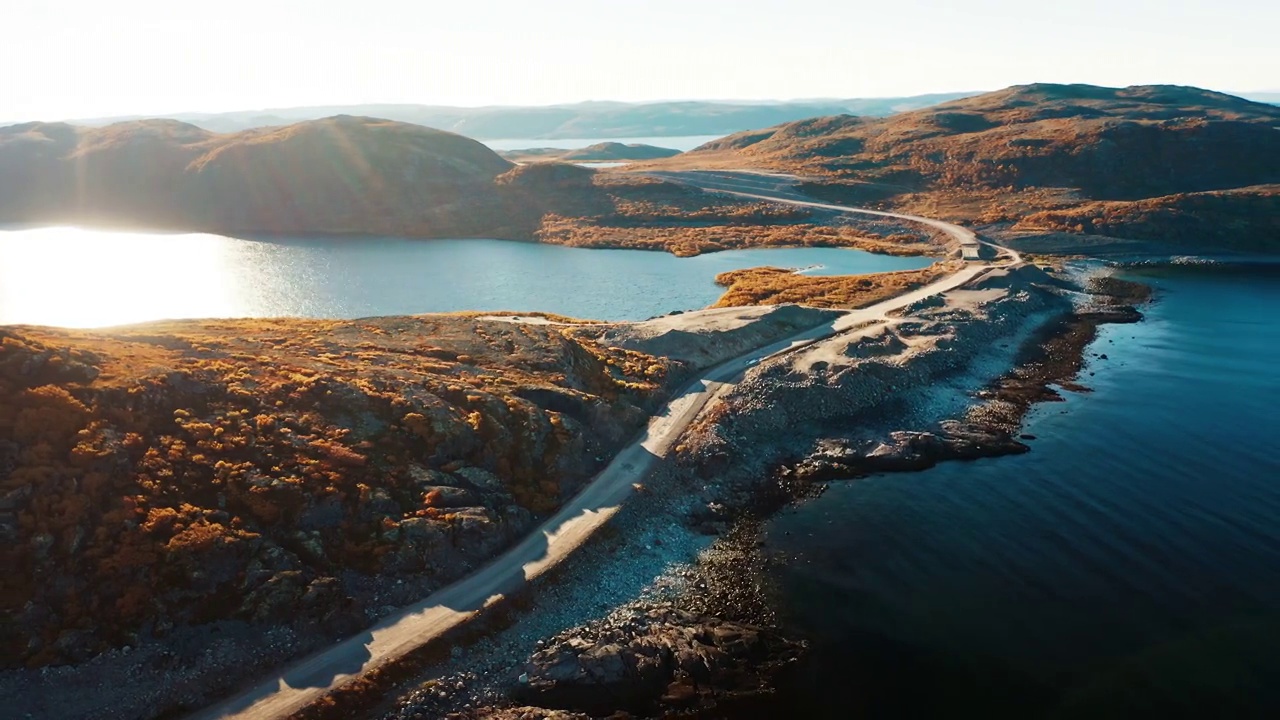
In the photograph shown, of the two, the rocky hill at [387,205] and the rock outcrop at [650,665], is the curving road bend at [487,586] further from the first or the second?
the rocky hill at [387,205]

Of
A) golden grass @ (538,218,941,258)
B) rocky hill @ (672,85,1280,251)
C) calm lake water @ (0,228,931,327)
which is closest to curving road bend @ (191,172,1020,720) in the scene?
calm lake water @ (0,228,931,327)

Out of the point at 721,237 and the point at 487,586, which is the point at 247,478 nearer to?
the point at 487,586

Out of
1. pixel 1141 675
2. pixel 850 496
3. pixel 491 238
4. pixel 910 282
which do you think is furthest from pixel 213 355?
pixel 491 238

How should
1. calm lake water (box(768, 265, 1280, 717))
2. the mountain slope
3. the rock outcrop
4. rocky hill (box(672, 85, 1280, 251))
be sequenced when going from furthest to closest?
the mountain slope → rocky hill (box(672, 85, 1280, 251)) → calm lake water (box(768, 265, 1280, 717)) → the rock outcrop

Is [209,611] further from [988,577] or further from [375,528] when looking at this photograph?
[988,577]

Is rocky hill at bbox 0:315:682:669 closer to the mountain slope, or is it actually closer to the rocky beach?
the rocky beach

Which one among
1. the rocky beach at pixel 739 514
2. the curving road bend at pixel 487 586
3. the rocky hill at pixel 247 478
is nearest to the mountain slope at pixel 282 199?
the rocky beach at pixel 739 514
